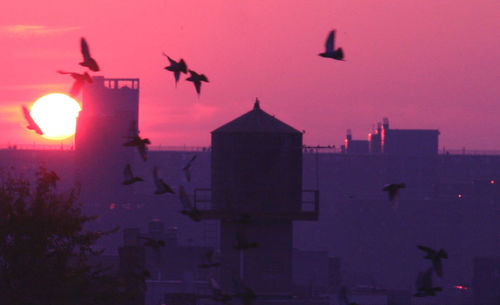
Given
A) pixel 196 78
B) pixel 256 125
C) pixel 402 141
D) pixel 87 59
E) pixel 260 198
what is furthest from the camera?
pixel 402 141

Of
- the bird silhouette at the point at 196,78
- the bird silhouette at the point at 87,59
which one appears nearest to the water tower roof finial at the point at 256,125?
the bird silhouette at the point at 196,78

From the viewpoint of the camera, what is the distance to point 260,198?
140ft

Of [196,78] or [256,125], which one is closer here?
[196,78]

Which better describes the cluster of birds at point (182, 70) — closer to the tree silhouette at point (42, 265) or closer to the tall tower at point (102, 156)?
the tree silhouette at point (42, 265)

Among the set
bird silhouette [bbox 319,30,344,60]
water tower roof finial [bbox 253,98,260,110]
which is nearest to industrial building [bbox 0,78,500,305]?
water tower roof finial [bbox 253,98,260,110]

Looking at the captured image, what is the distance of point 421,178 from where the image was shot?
14550cm

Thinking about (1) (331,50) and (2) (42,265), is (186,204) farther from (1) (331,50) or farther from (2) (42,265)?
(2) (42,265)

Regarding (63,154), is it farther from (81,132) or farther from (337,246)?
(337,246)

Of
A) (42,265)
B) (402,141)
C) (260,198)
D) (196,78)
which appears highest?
(402,141)

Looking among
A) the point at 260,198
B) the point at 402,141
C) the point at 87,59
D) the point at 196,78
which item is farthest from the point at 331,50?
the point at 402,141

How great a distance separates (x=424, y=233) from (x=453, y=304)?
31260mm

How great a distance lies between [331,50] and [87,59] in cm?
401

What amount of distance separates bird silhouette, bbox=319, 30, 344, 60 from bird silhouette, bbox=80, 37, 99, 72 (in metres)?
3.77

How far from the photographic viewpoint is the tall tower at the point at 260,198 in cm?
4256
